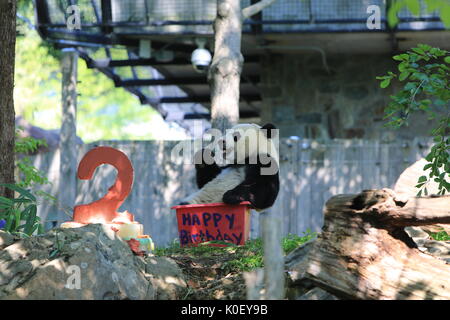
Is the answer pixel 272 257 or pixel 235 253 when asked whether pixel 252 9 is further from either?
pixel 272 257

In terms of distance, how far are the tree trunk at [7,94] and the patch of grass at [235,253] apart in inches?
54.3

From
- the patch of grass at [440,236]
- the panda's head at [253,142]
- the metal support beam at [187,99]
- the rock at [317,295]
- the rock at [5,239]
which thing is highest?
the metal support beam at [187,99]

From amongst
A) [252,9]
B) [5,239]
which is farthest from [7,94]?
[252,9]

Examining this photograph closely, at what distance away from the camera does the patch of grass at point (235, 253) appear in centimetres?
457

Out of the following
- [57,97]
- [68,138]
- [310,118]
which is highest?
[57,97]

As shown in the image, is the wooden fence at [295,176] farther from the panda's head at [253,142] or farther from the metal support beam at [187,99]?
the metal support beam at [187,99]

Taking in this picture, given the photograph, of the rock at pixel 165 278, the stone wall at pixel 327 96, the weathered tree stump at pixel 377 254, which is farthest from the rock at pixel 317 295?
the stone wall at pixel 327 96

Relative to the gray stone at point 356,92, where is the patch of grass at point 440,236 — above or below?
below

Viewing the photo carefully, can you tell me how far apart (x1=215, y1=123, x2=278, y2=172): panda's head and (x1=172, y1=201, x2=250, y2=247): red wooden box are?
1.53 feet

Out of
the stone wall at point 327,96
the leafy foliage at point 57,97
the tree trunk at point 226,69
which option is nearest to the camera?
the tree trunk at point 226,69

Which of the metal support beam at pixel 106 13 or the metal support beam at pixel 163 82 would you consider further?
the metal support beam at pixel 163 82

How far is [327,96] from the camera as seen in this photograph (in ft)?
35.2

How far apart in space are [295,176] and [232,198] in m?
3.30

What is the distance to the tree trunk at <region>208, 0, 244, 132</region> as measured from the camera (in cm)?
688
